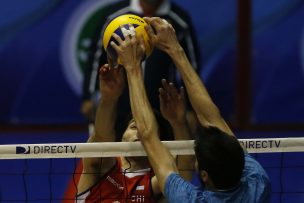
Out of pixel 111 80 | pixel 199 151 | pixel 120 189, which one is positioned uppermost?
pixel 111 80

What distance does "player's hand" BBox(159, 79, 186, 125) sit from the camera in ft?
13.9

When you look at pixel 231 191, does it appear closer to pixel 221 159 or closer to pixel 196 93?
pixel 221 159

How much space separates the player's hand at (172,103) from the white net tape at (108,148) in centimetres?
14

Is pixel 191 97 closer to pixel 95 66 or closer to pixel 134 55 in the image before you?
pixel 134 55

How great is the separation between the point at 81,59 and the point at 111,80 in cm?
465

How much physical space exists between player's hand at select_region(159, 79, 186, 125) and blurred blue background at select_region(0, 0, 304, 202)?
4604 millimetres

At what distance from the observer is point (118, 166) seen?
179 inches

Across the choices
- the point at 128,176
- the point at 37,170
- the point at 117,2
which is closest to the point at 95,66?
the point at 117,2

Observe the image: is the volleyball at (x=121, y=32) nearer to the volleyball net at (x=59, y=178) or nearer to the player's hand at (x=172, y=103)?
the player's hand at (x=172, y=103)

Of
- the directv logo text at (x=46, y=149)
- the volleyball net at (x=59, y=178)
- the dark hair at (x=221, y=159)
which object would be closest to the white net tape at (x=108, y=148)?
the directv logo text at (x=46, y=149)

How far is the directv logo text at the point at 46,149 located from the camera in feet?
14.4

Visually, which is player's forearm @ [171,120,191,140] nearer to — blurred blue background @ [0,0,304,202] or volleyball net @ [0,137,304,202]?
volleyball net @ [0,137,304,202]

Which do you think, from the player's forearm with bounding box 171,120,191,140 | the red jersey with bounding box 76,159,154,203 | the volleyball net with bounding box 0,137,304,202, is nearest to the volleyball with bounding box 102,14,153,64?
the player's forearm with bounding box 171,120,191,140

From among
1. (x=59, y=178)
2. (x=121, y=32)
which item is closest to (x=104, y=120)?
(x=121, y=32)
